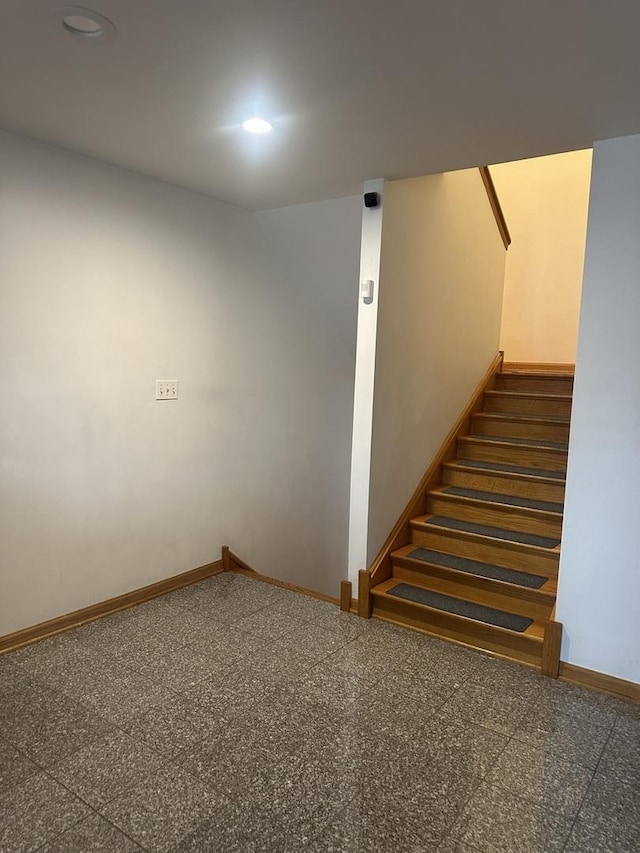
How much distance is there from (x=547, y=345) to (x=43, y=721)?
472cm

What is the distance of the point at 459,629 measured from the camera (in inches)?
111

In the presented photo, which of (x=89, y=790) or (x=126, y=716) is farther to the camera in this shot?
(x=126, y=716)

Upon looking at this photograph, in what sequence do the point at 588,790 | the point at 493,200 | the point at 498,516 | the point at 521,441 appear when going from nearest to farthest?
the point at 588,790
the point at 498,516
the point at 521,441
the point at 493,200

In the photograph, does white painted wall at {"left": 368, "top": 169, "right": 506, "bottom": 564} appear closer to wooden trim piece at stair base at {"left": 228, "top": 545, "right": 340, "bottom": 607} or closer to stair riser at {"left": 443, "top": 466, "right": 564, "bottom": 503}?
stair riser at {"left": 443, "top": 466, "right": 564, "bottom": 503}

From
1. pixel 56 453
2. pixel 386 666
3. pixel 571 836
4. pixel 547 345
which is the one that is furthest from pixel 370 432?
pixel 547 345

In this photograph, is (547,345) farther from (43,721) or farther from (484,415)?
(43,721)

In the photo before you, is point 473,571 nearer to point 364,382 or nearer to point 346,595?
point 346,595

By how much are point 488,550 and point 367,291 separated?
162 cm

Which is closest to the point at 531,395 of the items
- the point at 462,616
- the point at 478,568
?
the point at 478,568

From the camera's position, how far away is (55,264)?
2.69 metres

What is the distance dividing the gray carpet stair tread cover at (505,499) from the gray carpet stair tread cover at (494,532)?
6.4 inches

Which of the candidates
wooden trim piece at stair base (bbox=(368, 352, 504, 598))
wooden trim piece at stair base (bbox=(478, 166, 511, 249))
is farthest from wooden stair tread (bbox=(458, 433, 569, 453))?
wooden trim piece at stair base (bbox=(478, 166, 511, 249))

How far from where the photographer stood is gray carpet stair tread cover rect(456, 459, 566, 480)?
354cm

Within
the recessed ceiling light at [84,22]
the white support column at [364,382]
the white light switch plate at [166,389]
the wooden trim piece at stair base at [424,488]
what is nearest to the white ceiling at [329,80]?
the recessed ceiling light at [84,22]
